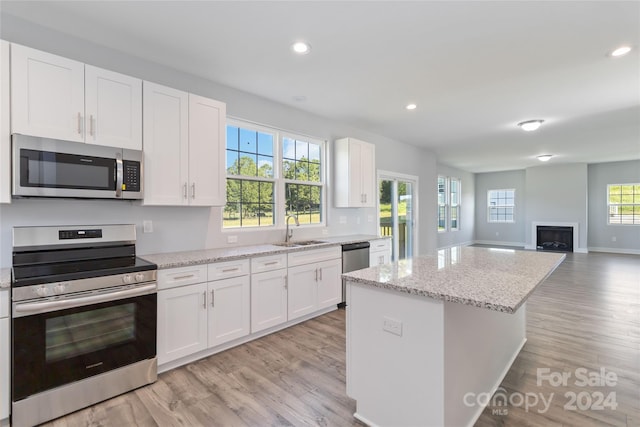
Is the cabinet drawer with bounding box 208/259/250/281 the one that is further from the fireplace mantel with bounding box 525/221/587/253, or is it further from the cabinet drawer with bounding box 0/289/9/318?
the fireplace mantel with bounding box 525/221/587/253

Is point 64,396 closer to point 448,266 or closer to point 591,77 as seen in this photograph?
point 448,266

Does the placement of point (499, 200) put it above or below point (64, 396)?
above

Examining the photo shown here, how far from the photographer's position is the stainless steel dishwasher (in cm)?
402

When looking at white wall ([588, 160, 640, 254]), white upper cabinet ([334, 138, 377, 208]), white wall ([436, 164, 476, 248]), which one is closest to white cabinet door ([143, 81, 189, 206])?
white upper cabinet ([334, 138, 377, 208])

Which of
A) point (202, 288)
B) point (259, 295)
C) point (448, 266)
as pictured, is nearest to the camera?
point (448, 266)

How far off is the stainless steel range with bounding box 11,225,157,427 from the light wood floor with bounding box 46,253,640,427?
0.54 feet

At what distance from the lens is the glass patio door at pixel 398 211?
5.87m

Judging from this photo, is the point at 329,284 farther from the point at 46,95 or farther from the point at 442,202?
the point at 442,202

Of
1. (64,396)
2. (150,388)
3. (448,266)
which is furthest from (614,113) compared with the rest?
(64,396)

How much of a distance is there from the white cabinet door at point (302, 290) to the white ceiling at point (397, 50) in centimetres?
209

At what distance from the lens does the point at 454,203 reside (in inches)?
402

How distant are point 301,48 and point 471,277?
224 centimetres

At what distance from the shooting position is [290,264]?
132 inches

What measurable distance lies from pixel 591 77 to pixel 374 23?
8.52 ft
